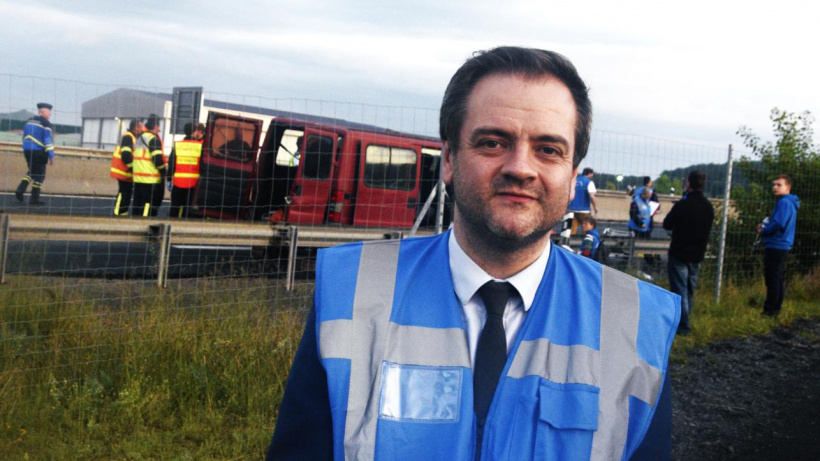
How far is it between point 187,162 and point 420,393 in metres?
13.0

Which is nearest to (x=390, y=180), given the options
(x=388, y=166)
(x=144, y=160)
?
(x=388, y=166)

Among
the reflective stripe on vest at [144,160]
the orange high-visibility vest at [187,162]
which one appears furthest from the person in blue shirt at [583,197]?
the reflective stripe on vest at [144,160]

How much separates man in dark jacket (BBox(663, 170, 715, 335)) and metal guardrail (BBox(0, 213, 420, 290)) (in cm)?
324

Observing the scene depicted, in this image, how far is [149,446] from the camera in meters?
4.65

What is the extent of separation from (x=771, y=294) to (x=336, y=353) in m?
9.70

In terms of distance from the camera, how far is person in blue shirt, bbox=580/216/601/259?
1041 centimetres

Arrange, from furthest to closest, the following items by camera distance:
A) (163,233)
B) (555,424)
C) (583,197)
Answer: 1. (583,197)
2. (163,233)
3. (555,424)

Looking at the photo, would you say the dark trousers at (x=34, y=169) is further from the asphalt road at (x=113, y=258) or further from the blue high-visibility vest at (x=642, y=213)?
the blue high-visibility vest at (x=642, y=213)

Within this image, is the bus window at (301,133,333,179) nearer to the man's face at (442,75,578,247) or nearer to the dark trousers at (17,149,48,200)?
the dark trousers at (17,149,48,200)

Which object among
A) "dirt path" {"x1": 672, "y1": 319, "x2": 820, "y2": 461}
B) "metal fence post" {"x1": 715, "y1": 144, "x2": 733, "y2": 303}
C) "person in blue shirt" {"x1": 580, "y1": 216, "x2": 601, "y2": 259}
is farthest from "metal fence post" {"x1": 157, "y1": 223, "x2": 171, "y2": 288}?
"metal fence post" {"x1": 715, "y1": 144, "x2": 733, "y2": 303}

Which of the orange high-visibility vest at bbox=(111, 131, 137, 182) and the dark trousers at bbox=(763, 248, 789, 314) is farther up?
the orange high-visibility vest at bbox=(111, 131, 137, 182)

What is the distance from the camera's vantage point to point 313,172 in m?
14.5

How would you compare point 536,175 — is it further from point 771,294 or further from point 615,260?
point 615,260

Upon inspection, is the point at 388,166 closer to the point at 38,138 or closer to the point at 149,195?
the point at 149,195
